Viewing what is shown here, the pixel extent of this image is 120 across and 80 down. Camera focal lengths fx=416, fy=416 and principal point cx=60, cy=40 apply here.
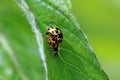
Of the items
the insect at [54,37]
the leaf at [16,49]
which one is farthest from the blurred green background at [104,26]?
the insect at [54,37]

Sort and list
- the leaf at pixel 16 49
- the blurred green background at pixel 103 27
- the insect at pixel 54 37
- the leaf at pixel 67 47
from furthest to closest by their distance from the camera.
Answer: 1. the blurred green background at pixel 103 27
2. the leaf at pixel 16 49
3. the insect at pixel 54 37
4. the leaf at pixel 67 47

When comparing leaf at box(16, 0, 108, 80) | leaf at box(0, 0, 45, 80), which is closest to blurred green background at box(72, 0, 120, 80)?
leaf at box(0, 0, 45, 80)

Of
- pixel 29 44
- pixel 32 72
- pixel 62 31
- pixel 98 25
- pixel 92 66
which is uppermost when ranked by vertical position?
pixel 98 25

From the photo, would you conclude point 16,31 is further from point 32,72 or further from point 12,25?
point 32,72

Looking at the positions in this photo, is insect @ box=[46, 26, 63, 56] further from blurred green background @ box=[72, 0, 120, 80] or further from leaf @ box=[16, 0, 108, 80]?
blurred green background @ box=[72, 0, 120, 80]

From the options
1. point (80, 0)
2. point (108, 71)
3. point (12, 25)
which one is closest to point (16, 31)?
point (12, 25)

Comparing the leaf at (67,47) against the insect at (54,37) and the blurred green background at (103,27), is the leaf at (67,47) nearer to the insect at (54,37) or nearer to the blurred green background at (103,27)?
the insect at (54,37)

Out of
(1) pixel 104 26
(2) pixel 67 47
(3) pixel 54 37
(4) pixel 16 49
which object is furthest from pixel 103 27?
(2) pixel 67 47

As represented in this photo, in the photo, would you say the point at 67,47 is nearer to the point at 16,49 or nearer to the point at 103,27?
the point at 16,49
